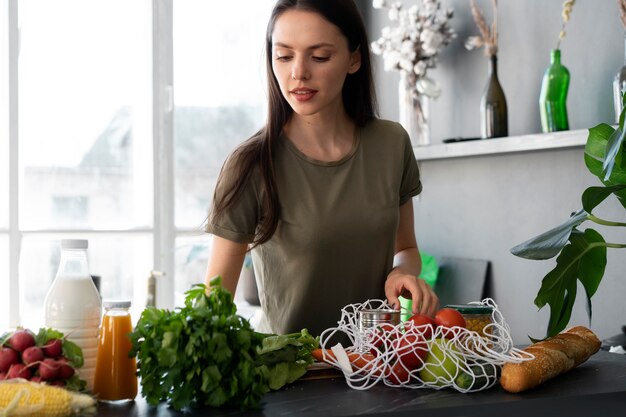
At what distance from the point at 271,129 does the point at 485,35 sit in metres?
1.86

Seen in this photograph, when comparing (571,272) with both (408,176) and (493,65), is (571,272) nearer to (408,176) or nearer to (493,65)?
(408,176)

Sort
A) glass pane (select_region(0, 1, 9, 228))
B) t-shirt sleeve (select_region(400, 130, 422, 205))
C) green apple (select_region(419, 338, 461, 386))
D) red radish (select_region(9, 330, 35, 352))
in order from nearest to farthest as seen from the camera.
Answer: red radish (select_region(9, 330, 35, 352)) < green apple (select_region(419, 338, 461, 386)) < t-shirt sleeve (select_region(400, 130, 422, 205)) < glass pane (select_region(0, 1, 9, 228))

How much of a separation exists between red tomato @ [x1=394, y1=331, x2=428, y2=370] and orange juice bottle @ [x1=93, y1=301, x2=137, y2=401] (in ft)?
1.52

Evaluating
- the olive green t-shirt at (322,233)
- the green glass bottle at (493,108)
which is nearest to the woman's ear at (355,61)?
the olive green t-shirt at (322,233)

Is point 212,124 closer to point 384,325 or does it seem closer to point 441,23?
point 441,23

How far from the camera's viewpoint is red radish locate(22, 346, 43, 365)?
1.39m

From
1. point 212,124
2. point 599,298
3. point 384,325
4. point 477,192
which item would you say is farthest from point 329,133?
point 212,124

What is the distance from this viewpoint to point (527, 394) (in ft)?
4.99

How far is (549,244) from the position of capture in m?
1.89

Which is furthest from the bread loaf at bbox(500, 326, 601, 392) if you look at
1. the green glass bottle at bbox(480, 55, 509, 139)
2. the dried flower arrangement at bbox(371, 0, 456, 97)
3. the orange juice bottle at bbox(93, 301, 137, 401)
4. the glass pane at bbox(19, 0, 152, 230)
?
the glass pane at bbox(19, 0, 152, 230)

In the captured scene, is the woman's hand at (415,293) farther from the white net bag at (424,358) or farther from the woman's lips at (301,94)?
the woman's lips at (301,94)

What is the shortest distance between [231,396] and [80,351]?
0.88 feet

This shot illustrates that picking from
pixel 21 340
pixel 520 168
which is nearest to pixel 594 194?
pixel 21 340

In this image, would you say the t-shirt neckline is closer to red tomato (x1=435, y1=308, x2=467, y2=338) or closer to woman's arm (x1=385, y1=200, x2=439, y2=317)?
woman's arm (x1=385, y1=200, x2=439, y2=317)
